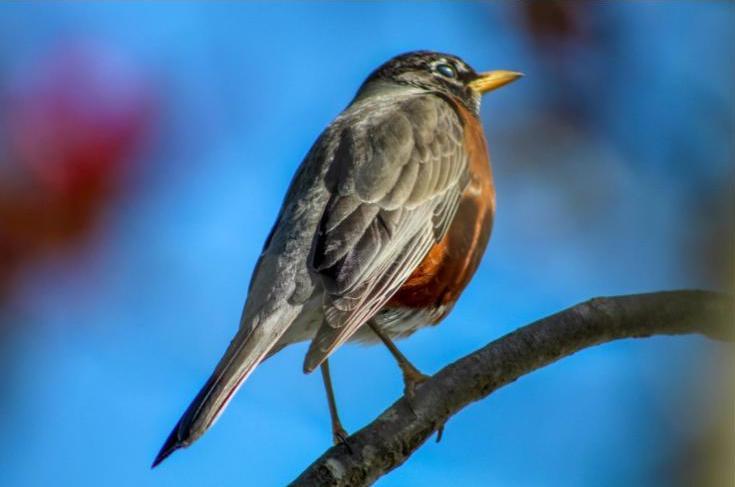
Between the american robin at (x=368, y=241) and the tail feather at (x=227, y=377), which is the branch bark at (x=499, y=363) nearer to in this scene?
the american robin at (x=368, y=241)

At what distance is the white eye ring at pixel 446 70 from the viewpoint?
5969mm

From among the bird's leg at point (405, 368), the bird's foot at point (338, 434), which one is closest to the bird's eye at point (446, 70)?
the bird's leg at point (405, 368)

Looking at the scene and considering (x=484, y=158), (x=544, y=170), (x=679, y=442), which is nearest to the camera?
(x=679, y=442)

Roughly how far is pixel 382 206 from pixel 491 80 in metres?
2.04

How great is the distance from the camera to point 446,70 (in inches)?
236

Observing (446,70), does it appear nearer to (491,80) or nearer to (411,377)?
(491,80)

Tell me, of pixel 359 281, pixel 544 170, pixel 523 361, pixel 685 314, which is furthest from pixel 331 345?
pixel 685 314

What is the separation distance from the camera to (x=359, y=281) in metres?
3.54

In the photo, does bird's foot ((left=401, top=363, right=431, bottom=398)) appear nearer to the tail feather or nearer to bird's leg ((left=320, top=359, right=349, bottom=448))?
bird's leg ((left=320, top=359, right=349, bottom=448))

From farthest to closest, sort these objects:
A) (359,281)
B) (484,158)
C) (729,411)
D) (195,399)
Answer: (484,158), (359,281), (195,399), (729,411)

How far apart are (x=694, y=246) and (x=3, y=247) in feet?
5.24

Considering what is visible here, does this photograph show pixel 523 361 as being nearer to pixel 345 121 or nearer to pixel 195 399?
pixel 195 399

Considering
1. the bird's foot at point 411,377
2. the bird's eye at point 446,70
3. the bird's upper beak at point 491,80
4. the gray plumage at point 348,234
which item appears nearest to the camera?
the gray plumage at point 348,234

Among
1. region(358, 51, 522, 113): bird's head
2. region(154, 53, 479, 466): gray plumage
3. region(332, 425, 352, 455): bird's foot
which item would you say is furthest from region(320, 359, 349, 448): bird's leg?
region(358, 51, 522, 113): bird's head
